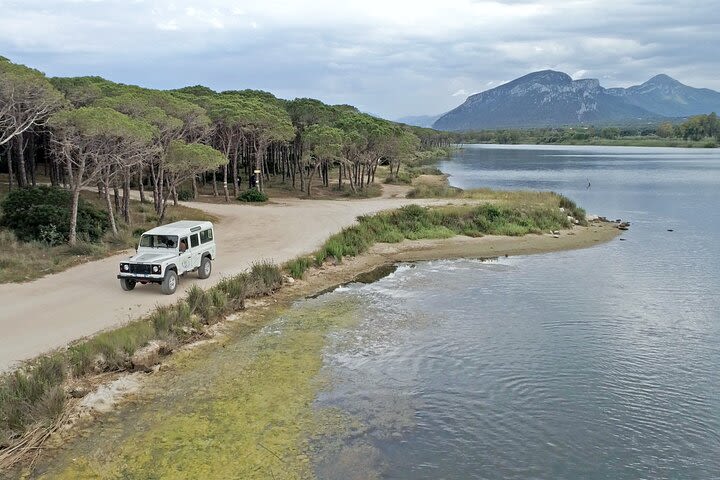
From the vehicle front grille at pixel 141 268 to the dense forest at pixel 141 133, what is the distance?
27.5 feet

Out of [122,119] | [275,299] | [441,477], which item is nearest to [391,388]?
[441,477]

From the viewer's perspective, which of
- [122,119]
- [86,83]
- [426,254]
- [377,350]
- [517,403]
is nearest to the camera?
[517,403]

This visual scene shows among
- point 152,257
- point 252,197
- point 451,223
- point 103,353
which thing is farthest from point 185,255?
point 252,197

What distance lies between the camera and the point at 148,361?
15.1m

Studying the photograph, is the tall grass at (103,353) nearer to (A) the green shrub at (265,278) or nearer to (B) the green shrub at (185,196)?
(A) the green shrub at (265,278)

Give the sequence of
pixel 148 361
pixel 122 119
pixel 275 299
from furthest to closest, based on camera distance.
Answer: pixel 122 119, pixel 275 299, pixel 148 361

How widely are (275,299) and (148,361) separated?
7.55 metres

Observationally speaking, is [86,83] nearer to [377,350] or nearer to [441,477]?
[377,350]

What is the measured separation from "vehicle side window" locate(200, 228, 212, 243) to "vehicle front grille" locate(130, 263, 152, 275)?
3.01 meters

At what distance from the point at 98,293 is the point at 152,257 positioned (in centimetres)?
219

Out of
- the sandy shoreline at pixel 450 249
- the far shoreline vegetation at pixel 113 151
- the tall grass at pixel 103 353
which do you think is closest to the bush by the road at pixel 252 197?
the far shoreline vegetation at pixel 113 151

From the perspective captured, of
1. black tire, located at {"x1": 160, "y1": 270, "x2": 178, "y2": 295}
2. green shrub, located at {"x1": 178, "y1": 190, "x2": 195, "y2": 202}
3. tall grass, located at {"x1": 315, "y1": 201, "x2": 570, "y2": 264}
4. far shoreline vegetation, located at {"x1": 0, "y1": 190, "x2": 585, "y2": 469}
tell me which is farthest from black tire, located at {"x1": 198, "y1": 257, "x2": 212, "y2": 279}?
green shrub, located at {"x1": 178, "y1": 190, "x2": 195, "y2": 202}

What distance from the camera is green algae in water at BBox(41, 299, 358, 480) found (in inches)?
411

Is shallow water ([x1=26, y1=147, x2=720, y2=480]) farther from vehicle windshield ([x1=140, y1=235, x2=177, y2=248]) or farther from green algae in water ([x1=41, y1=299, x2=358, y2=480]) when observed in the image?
vehicle windshield ([x1=140, y1=235, x2=177, y2=248])
